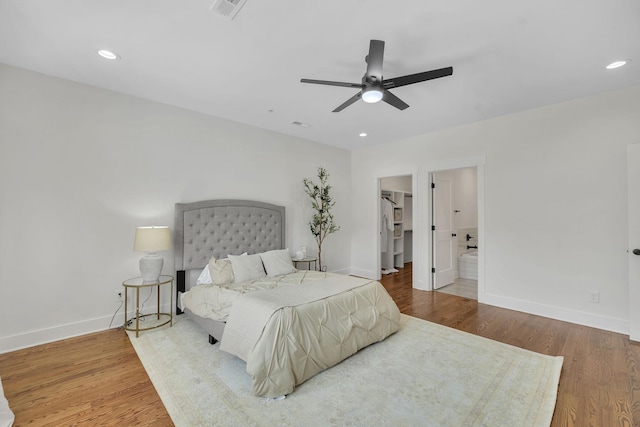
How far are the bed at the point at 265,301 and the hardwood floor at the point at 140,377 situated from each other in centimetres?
70

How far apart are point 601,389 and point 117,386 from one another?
150 inches

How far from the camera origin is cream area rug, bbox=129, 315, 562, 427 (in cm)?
183

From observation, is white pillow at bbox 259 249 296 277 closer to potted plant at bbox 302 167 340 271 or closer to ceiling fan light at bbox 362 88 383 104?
potted plant at bbox 302 167 340 271

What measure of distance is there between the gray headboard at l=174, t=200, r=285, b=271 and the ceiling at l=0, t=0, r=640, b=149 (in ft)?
4.74

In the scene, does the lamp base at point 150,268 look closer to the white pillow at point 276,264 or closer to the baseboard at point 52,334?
the baseboard at point 52,334

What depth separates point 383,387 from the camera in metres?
2.14

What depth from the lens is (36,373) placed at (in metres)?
2.35

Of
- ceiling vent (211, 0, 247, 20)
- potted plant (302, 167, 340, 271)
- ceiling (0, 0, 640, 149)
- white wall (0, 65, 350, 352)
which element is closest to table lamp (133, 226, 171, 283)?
white wall (0, 65, 350, 352)

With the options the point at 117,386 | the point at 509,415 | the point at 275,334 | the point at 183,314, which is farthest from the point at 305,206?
the point at 509,415

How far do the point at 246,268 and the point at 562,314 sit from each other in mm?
4114

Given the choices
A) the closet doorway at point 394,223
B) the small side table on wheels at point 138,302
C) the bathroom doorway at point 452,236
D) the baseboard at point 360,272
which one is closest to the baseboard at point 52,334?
the small side table on wheels at point 138,302

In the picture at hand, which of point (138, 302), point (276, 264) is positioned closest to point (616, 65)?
point (276, 264)

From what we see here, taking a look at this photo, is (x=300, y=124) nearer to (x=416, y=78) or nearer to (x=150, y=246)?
(x=416, y=78)

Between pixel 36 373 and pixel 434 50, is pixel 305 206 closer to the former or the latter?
pixel 434 50
